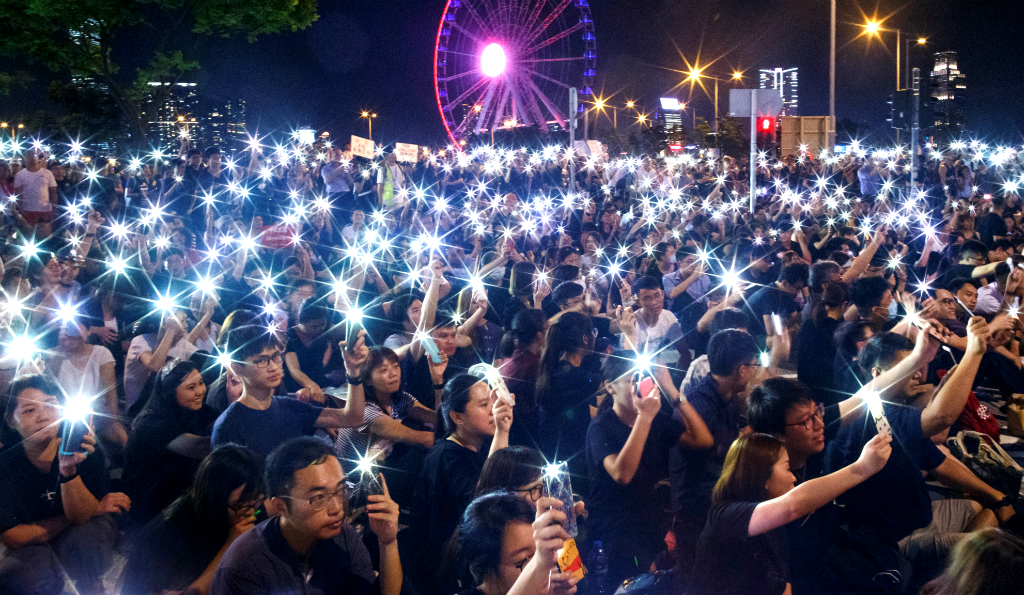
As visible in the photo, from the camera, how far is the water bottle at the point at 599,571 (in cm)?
379

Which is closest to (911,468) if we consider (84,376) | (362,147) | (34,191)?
(84,376)

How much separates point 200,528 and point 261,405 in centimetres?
110

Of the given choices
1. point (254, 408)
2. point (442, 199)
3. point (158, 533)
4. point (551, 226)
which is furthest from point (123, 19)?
point (158, 533)

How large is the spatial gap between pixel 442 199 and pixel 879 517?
11936 millimetres

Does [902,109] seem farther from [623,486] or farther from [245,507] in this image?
[245,507]

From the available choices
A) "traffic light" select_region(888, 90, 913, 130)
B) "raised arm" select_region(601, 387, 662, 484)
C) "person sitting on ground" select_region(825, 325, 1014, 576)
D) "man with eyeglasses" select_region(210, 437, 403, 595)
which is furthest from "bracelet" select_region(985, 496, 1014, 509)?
"traffic light" select_region(888, 90, 913, 130)

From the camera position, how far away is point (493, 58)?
2994cm

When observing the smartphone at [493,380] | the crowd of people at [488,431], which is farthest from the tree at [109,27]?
the smartphone at [493,380]

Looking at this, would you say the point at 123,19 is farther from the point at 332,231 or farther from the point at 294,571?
the point at 294,571

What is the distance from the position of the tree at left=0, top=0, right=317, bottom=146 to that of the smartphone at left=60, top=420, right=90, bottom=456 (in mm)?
13970

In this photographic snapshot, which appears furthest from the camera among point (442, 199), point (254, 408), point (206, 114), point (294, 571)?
point (206, 114)

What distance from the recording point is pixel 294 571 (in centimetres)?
299

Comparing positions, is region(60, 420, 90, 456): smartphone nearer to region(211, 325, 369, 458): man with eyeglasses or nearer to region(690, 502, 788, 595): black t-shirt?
region(211, 325, 369, 458): man with eyeglasses

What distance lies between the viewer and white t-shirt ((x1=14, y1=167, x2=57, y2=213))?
11.4m
